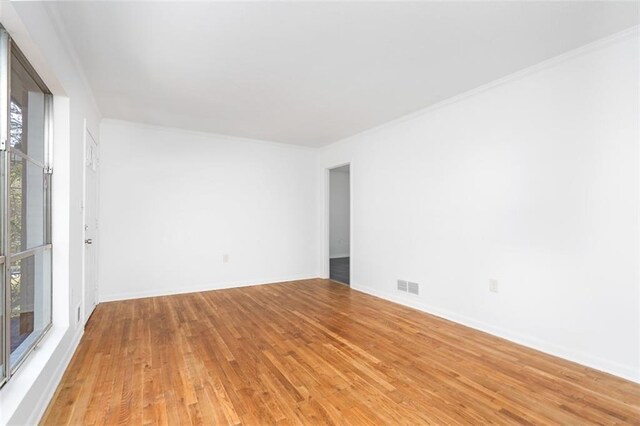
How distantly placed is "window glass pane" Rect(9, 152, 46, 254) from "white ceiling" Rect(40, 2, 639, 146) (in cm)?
89

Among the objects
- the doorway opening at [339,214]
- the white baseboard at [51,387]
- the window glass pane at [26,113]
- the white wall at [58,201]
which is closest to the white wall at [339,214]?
the doorway opening at [339,214]

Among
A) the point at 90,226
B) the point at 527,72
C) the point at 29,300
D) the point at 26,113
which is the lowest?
the point at 29,300

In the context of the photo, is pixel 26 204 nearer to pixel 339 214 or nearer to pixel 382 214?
pixel 382 214

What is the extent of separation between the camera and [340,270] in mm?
6504

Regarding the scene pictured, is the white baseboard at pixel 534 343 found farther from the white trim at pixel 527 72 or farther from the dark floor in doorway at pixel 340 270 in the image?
A: the white trim at pixel 527 72

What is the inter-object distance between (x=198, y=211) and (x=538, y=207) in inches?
167

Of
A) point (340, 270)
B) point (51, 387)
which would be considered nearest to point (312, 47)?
point (51, 387)

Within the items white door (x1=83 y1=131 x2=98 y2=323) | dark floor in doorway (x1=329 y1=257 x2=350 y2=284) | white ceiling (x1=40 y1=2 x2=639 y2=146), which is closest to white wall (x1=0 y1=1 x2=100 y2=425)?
white ceiling (x1=40 y1=2 x2=639 y2=146)

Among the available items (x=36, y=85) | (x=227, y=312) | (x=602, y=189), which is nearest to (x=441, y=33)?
(x=602, y=189)

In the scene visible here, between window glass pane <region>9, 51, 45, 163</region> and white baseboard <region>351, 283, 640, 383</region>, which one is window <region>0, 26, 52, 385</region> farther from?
white baseboard <region>351, 283, 640, 383</region>

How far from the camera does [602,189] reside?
2303 millimetres

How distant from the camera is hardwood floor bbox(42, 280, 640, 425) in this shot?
5.77 ft

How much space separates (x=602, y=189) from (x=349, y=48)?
86.1 inches

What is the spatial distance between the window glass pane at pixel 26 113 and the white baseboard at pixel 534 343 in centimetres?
381
